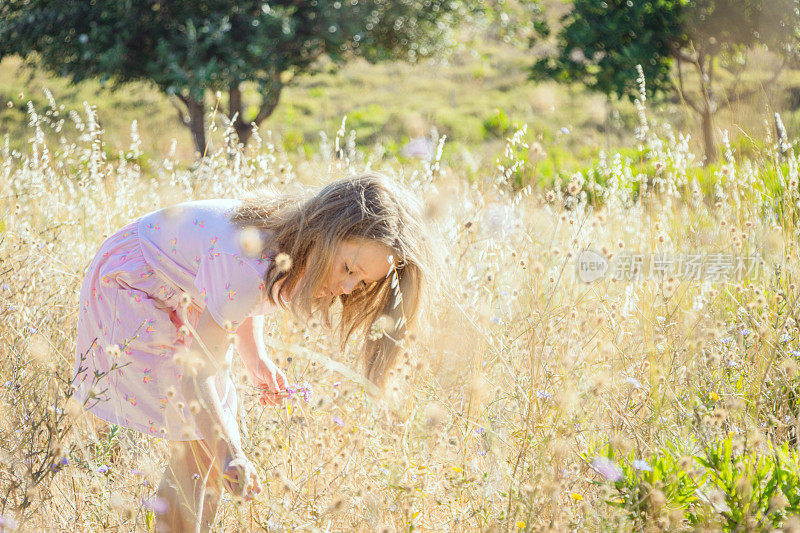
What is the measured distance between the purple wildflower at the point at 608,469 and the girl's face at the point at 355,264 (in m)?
0.69

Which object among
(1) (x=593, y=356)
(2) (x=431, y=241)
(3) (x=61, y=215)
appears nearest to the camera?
(2) (x=431, y=241)

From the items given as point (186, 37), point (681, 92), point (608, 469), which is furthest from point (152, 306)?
point (186, 37)

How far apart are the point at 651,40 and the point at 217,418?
6.61 m

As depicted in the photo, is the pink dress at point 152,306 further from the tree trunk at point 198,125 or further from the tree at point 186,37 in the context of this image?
the tree trunk at point 198,125

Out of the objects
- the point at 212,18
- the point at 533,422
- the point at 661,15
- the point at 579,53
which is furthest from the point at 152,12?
the point at 533,422

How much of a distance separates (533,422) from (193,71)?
21.5 ft

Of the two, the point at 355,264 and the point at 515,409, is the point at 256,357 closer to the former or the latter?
the point at 355,264

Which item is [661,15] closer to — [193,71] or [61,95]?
[193,71]

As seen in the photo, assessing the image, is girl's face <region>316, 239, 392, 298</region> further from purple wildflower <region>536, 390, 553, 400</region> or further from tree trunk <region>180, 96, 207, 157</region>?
tree trunk <region>180, 96, 207, 157</region>

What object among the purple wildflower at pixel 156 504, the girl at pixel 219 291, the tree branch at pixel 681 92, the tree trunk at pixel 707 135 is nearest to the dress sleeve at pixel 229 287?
the girl at pixel 219 291

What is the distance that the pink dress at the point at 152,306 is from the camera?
1.82 meters

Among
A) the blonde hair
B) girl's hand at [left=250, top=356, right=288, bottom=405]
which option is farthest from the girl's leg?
the blonde hair

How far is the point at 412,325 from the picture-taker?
6.17 feet

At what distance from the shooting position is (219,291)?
166 centimetres
